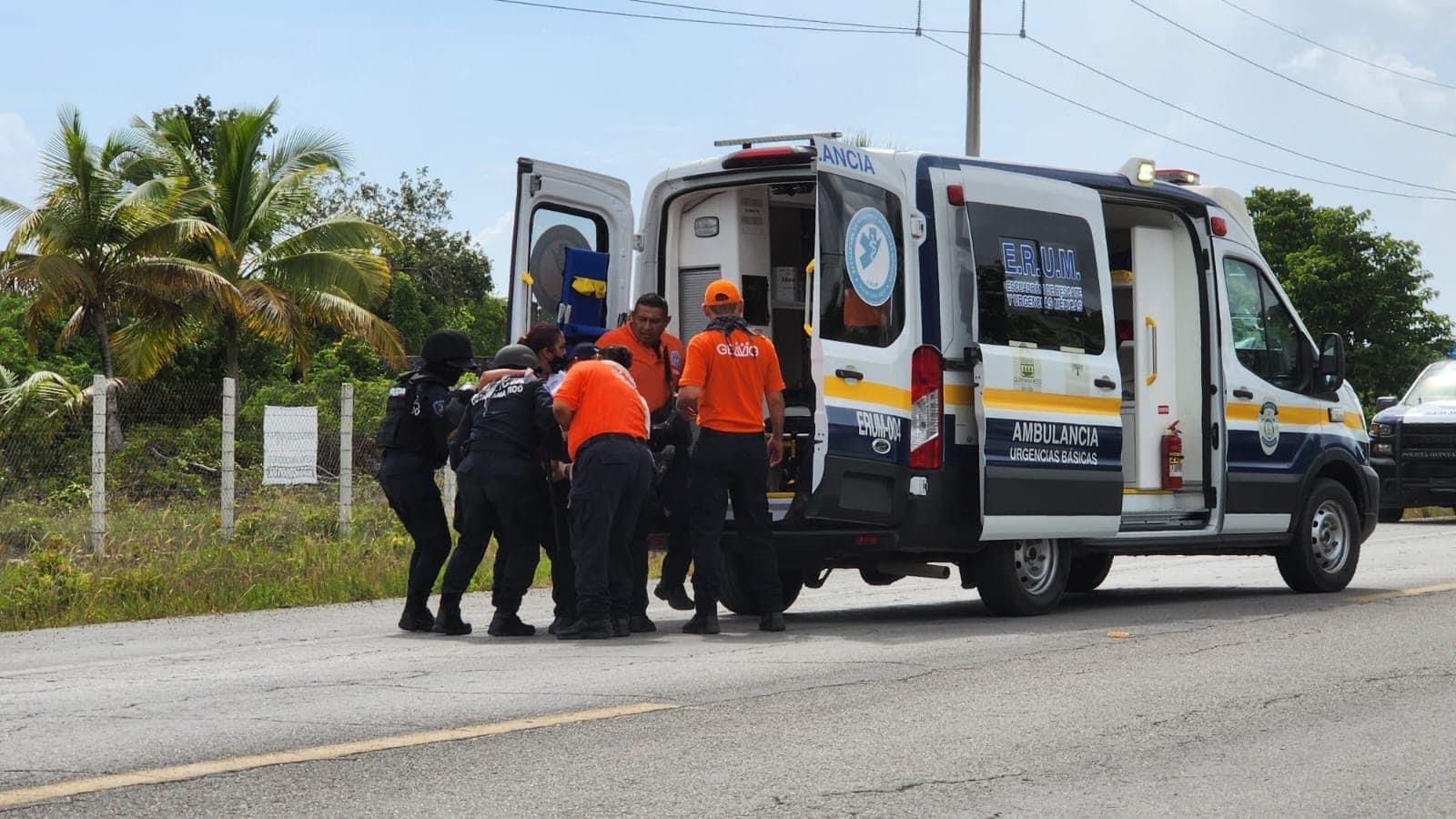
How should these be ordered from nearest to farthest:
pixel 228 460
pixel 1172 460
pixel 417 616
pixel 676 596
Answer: pixel 417 616
pixel 676 596
pixel 1172 460
pixel 228 460

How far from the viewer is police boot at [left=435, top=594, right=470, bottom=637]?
386 inches

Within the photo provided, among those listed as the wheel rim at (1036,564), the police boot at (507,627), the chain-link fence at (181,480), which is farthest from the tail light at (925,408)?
the chain-link fence at (181,480)

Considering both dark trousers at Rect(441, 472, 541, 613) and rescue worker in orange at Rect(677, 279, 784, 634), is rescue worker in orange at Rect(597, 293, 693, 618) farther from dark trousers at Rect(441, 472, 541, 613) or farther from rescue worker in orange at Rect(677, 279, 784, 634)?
dark trousers at Rect(441, 472, 541, 613)

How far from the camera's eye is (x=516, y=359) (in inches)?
379

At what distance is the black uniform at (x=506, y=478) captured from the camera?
376 inches

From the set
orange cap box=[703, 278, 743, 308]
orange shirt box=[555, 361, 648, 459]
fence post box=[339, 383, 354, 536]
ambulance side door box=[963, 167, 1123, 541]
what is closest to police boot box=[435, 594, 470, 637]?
orange shirt box=[555, 361, 648, 459]

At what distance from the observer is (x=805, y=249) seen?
10.8m

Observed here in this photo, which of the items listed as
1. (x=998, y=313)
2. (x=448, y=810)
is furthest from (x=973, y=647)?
(x=448, y=810)

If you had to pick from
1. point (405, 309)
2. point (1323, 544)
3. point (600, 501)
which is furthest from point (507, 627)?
point (405, 309)

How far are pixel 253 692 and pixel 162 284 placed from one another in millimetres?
23281

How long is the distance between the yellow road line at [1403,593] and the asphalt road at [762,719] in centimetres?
72

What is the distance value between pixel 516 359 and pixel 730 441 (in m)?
1.25

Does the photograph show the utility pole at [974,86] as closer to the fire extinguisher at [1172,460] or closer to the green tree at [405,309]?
the fire extinguisher at [1172,460]

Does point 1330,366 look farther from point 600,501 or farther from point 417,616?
point 417,616
